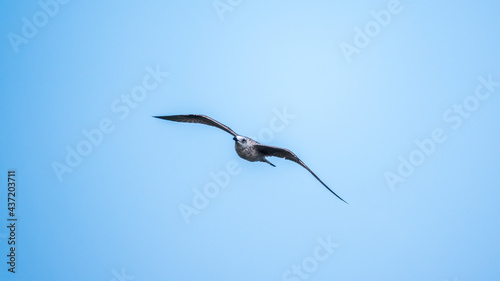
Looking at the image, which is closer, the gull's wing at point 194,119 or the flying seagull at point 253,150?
the flying seagull at point 253,150

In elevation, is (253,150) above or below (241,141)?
below

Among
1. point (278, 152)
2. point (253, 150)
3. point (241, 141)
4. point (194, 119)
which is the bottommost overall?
point (278, 152)

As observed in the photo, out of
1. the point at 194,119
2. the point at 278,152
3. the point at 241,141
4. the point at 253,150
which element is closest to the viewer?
the point at 241,141

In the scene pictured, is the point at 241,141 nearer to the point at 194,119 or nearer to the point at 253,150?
the point at 253,150

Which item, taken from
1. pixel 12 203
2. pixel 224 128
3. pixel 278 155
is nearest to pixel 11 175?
pixel 12 203

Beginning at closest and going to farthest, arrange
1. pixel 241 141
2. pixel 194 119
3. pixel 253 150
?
pixel 241 141, pixel 253 150, pixel 194 119

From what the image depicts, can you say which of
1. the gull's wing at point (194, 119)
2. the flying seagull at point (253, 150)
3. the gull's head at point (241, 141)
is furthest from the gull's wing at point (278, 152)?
the gull's wing at point (194, 119)

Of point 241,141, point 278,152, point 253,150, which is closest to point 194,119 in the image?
point 241,141

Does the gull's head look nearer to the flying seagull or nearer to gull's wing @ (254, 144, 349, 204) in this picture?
the flying seagull

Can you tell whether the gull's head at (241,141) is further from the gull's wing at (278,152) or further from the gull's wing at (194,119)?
the gull's wing at (194,119)

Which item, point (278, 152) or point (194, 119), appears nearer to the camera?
point (278, 152)

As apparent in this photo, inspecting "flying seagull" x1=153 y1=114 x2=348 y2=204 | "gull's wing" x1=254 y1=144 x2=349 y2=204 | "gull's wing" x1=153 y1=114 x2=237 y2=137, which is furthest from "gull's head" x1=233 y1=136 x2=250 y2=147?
"gull's wing" x1=153 y1=114 x2=237 y2=137

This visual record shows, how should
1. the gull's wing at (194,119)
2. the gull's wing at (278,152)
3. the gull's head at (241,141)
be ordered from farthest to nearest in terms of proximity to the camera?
1. the gull's wing at (194,119)
2. the gull's wing at (278,152)
3. the gull's head at (241,141)
